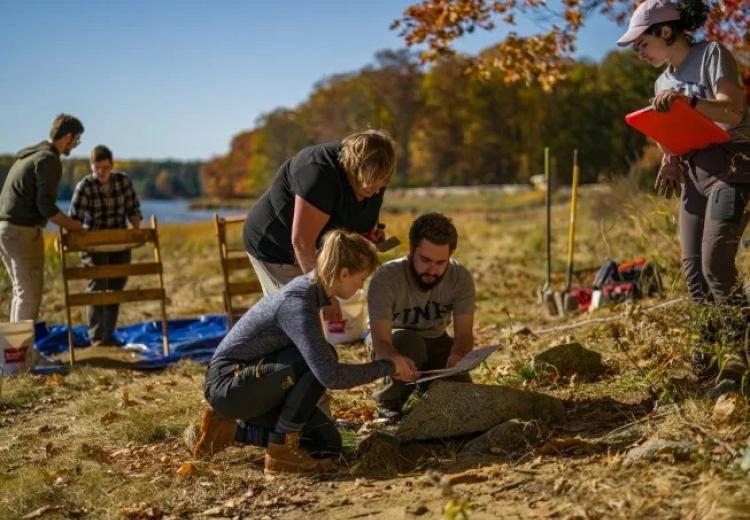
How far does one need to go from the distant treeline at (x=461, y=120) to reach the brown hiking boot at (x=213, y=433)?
2360 cm

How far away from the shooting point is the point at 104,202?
316 inches

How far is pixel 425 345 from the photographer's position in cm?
477

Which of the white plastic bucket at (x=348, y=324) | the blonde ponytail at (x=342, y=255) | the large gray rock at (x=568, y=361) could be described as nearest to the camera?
the blonde ponytail at (x=342, y=255)

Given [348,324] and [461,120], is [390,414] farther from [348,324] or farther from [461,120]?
[461,120]

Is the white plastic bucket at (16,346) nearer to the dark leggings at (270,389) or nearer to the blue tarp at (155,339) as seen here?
the blue tarp at (155,339)

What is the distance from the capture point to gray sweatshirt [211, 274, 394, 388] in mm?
3965

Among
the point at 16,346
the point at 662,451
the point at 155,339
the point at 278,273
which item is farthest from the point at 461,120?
the point at 662,451

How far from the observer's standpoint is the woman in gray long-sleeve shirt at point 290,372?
396 cm

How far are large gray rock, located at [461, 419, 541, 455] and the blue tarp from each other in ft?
11.5

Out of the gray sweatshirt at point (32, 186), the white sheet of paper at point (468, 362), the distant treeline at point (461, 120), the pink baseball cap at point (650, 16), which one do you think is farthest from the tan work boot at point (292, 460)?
the distant treeline at point (461, 120)

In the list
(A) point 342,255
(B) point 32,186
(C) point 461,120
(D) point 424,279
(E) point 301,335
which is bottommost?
(E) point 301,335

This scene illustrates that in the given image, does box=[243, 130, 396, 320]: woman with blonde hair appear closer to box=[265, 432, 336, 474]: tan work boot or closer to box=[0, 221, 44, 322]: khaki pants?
box=[265, 432, 336, 474]: tan work boot

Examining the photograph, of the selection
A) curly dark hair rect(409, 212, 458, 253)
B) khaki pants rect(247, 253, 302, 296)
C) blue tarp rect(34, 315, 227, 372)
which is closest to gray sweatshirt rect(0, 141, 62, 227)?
blue tarp rect(34, 315, 227, 372)

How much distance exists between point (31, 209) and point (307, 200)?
3.74 meters
